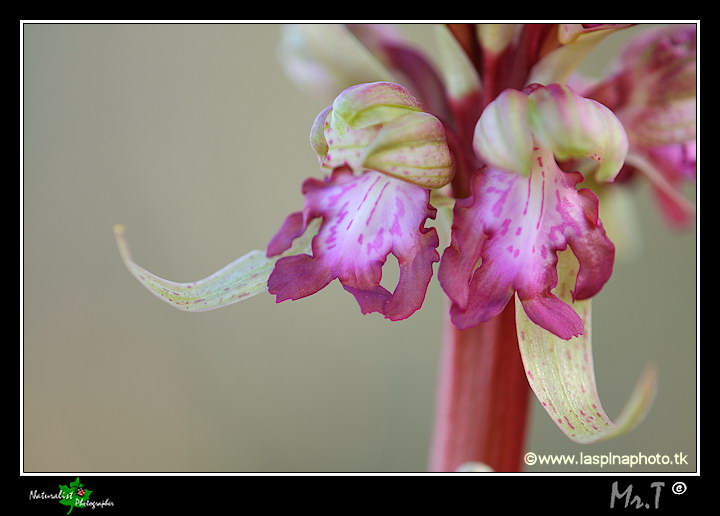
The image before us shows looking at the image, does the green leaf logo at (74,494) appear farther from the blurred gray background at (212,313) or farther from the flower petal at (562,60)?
the blurred gray background at (212,313)

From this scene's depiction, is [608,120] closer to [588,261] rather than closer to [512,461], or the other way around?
[588,261]

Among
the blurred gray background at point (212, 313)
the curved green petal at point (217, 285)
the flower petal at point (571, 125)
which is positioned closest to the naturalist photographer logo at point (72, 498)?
the curved green petal at point (217, 285)

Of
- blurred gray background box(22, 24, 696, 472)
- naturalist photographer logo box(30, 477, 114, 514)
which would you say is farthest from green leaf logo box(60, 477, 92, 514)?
blurred gray background box(22, 24, 696, 472)

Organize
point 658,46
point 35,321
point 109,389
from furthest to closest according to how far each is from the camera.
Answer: point 109,389
point 35,321
point 658,46

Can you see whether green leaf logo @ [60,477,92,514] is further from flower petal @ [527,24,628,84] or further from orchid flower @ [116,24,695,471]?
flower petal @ [527,24,628,84]

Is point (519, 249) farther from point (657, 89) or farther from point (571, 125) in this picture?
point (657, 89)

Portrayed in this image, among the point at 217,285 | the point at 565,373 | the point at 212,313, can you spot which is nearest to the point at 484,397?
the point at 565,373

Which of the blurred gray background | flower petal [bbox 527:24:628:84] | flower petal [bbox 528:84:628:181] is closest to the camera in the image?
flower petal [bbox 528:84:628:181]
